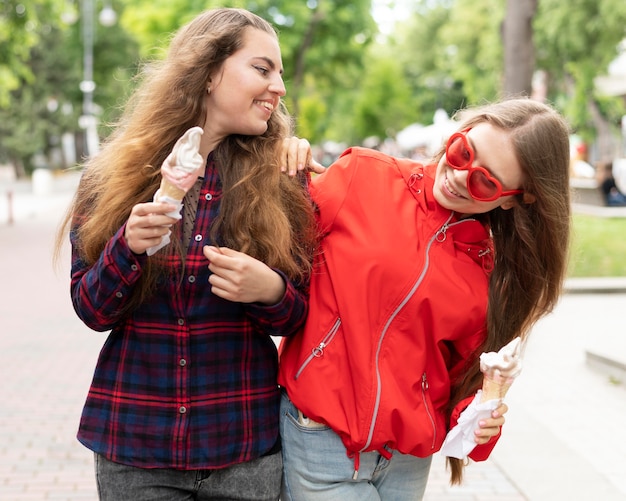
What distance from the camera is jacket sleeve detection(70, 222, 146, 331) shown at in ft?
6.31

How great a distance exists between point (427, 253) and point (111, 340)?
80 centimetres

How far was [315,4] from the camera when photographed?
24.7 meters

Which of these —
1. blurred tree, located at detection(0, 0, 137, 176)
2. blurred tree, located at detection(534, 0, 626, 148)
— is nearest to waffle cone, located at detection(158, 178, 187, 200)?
blurred tree, located at detection(534, 0, 626, 148)

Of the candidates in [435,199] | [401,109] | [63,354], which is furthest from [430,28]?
[435,199]

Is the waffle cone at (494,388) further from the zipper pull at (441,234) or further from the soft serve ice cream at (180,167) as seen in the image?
the soft serve ice cream at (180,167)

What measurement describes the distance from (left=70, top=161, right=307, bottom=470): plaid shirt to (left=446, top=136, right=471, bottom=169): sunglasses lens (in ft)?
1.63

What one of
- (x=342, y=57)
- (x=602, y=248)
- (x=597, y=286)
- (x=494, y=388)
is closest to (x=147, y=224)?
(x=494, y=388)

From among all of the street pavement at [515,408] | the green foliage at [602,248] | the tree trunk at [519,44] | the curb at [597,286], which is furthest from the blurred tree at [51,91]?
the curb at [597,286]

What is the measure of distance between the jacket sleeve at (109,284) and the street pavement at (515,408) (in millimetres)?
561

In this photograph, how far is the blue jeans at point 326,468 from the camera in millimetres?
2156

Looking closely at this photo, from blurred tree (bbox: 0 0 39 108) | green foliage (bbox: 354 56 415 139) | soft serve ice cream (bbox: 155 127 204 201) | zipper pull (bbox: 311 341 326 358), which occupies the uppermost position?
soft serve ice cream (bbox: 155 127 204 201)

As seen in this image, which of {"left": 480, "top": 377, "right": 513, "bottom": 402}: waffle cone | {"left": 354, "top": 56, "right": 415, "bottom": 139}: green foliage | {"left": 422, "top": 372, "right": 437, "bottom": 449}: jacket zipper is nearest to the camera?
{"left": 480, "top": 377, "right": 513, "bottom": 402}: waffle cone

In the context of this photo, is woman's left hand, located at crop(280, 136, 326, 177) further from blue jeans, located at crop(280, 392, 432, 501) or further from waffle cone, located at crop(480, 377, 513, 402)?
waffle cone, located at crop(480, 377, 513, 402)

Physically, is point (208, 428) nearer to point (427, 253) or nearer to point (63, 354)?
point (427, 253)
